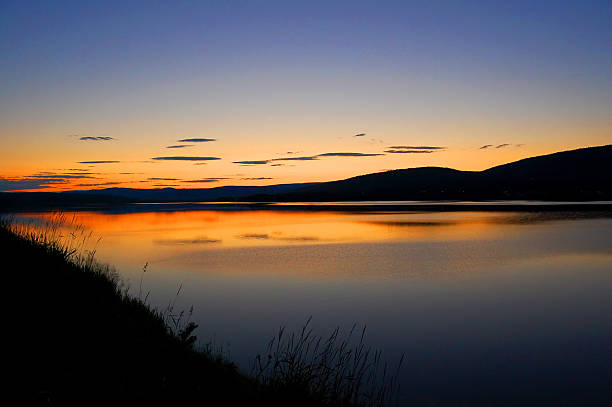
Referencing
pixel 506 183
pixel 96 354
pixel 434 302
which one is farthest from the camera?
pixel 506 183

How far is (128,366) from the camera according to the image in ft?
17.3

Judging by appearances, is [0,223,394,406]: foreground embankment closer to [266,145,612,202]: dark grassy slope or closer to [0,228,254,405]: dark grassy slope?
[0,228,254,405]: dark grassy slope

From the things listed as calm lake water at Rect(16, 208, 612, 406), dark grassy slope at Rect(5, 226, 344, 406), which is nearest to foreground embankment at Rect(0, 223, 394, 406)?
dark grassy slope at Rect(5, 226, 344, 406)

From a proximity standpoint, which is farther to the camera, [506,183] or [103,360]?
[506,183]

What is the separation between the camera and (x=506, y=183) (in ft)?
509

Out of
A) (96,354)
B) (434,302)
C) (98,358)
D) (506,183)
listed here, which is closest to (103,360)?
(98,358)

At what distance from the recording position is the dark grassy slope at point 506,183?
443 ft

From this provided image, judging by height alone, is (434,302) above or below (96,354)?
below

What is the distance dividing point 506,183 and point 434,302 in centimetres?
15546

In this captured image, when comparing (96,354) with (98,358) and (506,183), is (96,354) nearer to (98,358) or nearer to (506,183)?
(98,358)

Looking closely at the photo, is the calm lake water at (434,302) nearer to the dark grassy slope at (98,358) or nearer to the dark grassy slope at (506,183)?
the dark grassy slope at (98,358)

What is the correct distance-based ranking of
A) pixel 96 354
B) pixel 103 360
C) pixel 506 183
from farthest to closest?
pixel 506 183 → pixel 96 354 → pixel 103 360

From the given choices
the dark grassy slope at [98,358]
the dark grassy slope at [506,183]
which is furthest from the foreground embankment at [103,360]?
the dark grassy slope at [506,183]

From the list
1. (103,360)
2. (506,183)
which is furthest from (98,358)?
(506,183)
